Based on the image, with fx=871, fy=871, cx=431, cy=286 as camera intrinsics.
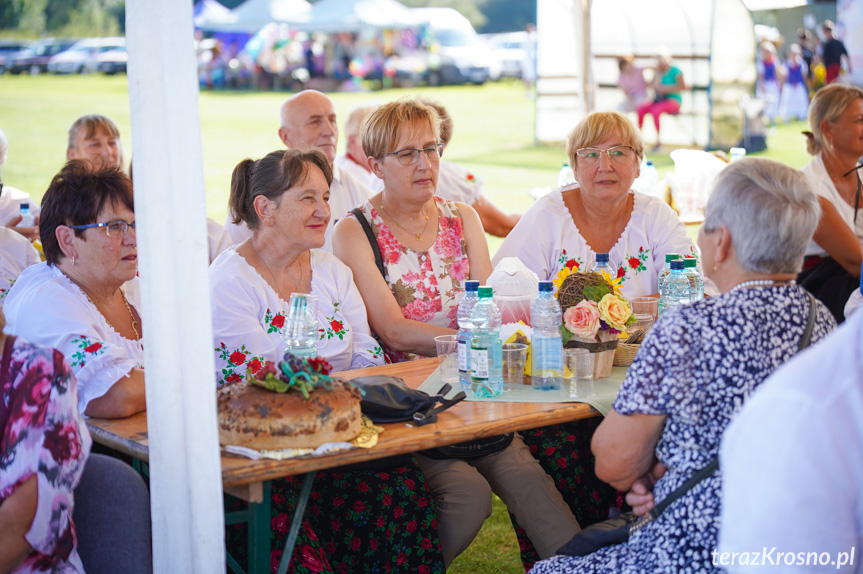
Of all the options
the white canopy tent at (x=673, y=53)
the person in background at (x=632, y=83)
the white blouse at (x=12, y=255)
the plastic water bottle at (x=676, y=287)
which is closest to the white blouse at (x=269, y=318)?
the plastic water bottle at (x=676, y=287)

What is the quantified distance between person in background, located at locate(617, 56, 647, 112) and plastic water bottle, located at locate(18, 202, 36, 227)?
11249 mm

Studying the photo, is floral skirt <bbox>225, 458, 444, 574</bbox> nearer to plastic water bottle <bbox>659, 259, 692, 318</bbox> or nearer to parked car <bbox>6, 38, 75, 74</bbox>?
plastic water bottle <bbox>659, 259, 692, 318</bbox>

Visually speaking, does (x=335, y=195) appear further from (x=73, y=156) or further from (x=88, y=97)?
(x=88, y=97)

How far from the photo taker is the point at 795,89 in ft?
67.4

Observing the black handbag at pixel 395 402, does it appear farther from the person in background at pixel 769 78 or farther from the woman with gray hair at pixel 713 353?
the person in background at pixel 769 78

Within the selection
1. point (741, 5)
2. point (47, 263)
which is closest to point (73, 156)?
point (47, 263)

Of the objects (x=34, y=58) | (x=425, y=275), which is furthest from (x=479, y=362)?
(x=34, y=58)

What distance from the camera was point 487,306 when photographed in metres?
2.77

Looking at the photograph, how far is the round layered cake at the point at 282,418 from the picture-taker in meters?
2.12

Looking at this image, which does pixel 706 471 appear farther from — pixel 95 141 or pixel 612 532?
pixel 95 141

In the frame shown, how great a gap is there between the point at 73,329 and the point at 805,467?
202 cm

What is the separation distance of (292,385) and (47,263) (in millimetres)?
1081

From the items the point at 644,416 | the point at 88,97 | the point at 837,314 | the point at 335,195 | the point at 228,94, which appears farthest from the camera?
the point at 228,94

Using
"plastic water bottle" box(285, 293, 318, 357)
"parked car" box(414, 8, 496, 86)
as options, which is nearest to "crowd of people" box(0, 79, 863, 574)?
"plastic water bottle" box(285, 293, 318, 357)
